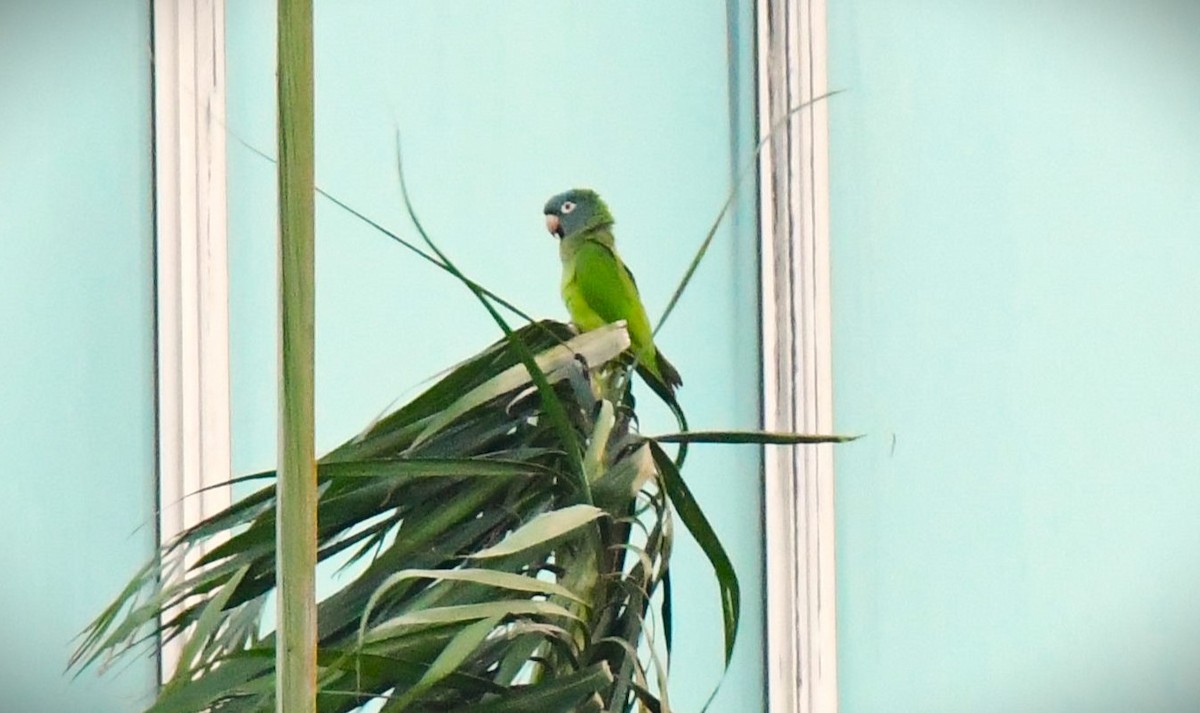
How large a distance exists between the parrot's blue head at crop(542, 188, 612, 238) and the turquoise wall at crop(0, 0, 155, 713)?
1.46 ft

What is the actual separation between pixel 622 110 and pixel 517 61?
0.10 metres

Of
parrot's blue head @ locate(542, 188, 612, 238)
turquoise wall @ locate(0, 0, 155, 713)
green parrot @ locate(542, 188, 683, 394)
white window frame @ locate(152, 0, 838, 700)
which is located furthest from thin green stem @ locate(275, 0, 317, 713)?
turquoise wall @ locate(0, 0, 155, 713)

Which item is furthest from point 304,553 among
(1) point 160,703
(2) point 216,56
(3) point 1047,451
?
(2) point 216,56

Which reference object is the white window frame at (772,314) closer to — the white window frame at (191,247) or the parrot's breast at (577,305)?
the white window frame at (191,247)

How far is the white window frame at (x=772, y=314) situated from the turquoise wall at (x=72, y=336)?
0.03m

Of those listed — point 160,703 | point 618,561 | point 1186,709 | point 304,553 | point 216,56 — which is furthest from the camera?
point 216,56

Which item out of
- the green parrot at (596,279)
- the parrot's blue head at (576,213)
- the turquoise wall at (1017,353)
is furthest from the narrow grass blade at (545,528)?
the turquoise wall at (1017,353)

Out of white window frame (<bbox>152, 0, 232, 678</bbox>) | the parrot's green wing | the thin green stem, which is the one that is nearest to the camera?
the thin green stem

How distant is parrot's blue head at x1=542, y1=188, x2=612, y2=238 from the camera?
88cm

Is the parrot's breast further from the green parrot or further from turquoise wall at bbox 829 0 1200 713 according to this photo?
A: turquoise wall at bbox 829 0 1200 713

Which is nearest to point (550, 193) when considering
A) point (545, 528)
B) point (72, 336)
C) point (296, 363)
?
point (72, 336)

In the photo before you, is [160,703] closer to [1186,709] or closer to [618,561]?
[618,561]

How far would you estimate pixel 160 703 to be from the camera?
0.51 metres

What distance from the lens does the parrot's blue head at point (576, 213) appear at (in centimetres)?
88
